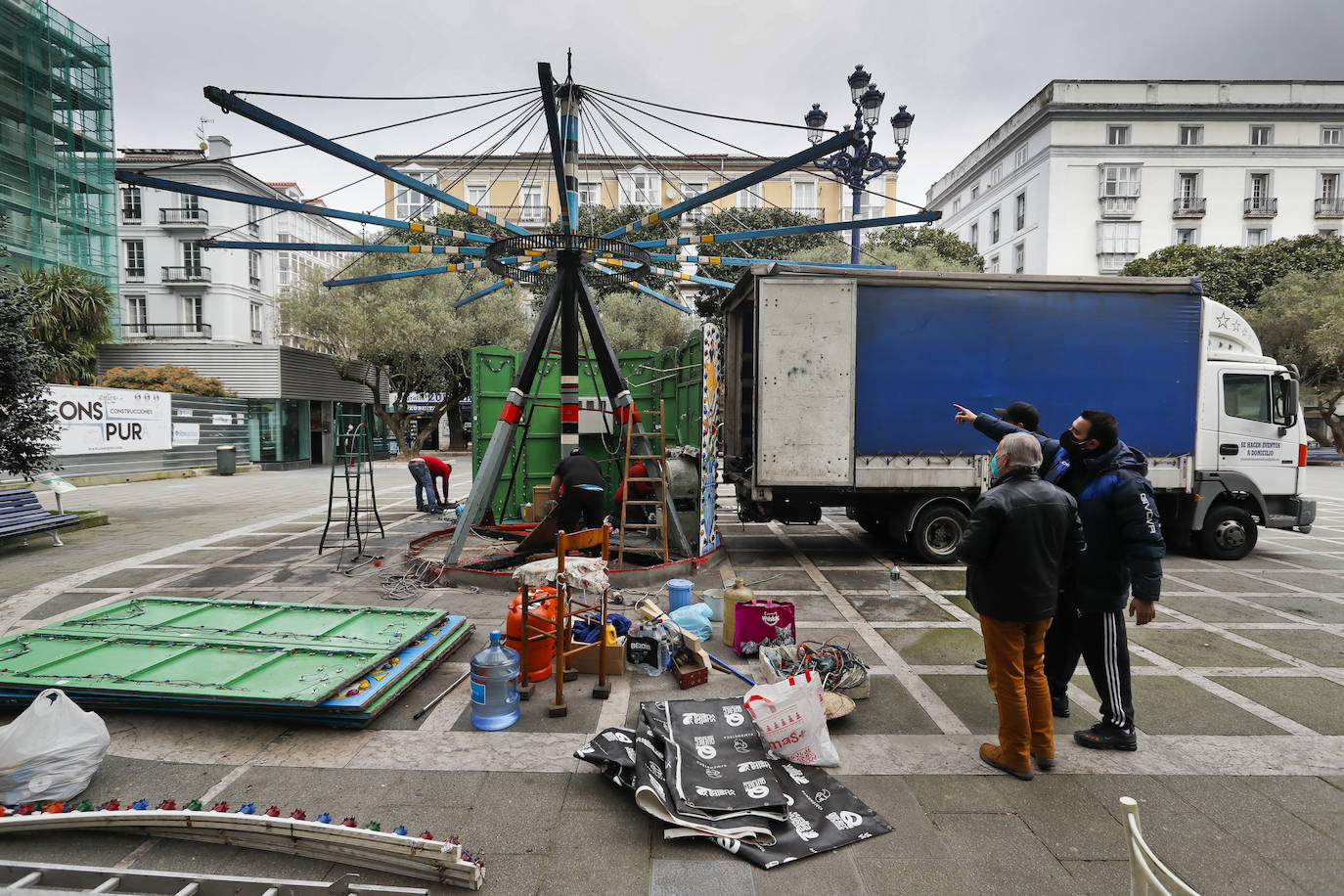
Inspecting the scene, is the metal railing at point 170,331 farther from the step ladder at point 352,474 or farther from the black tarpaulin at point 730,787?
the black tarpaulin at point 730,787

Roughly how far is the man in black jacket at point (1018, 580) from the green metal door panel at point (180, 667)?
3983 mm

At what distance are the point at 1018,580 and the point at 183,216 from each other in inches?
1917

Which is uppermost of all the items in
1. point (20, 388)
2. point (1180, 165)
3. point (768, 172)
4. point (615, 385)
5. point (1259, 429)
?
point (1180, 165)

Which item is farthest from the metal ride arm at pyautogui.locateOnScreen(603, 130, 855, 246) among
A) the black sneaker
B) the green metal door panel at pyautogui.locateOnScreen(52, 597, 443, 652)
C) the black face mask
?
the black sneaker

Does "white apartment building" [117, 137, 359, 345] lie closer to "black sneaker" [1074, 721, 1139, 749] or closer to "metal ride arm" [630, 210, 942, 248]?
"metal ride arm" [630, 210, 942, 248]

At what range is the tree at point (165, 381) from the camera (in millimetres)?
21938

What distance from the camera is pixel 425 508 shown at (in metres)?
13.3

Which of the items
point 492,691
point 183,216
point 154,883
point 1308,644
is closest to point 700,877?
point 492,691

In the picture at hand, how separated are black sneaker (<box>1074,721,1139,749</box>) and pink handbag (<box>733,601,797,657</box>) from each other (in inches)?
81.9

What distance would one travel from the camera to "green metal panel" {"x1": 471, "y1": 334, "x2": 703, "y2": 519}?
1050cm

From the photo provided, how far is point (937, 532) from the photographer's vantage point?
28.2 feet

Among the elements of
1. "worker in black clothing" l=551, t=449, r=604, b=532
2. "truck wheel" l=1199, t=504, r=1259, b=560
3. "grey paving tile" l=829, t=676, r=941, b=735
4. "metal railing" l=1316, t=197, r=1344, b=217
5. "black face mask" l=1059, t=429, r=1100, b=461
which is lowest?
"grey paving tile" l=829, t=676, r=941, b=735

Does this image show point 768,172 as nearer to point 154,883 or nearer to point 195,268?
point 154,883

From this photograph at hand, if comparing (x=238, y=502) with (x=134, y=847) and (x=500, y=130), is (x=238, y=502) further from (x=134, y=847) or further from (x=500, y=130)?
(x=134, y=847)
